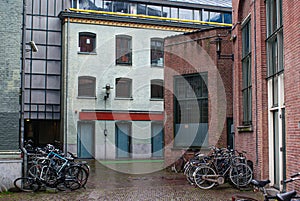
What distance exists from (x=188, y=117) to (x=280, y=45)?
7539 millimetres

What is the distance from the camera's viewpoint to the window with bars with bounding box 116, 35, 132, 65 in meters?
28.2

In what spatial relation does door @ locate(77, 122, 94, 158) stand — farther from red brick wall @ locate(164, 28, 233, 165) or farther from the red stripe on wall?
red brick wall @ locate(164, 28, 233, 165)

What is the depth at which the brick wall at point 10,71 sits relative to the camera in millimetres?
12117

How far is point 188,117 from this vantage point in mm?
18172

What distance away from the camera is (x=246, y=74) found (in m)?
14.7

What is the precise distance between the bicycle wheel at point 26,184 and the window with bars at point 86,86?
600 inches

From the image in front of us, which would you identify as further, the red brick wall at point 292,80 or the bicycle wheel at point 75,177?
the bicycle wheel at point 75,177

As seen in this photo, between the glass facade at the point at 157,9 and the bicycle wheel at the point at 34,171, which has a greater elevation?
the glass facade at the point at 157,9

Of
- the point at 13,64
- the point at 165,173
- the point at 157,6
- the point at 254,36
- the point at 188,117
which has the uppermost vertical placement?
the point at 157,6

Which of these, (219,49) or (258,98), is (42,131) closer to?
(219,49)

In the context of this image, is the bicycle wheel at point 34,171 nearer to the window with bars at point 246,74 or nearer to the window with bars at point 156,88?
the window with bars at point 246,74

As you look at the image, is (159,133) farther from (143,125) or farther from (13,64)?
(13,64)

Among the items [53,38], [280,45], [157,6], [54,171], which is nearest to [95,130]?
[53,38]

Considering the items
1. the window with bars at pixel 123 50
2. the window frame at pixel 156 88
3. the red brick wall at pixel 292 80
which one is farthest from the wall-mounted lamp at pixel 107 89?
the red brick wall at pixel 292 80
